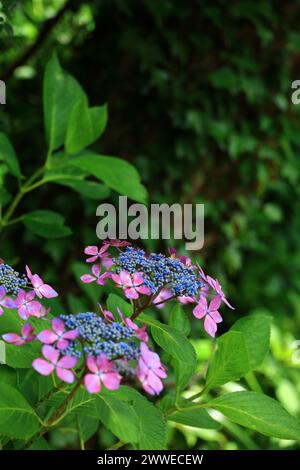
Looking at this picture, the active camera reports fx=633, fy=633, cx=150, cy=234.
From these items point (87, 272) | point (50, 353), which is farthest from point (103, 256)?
Answer: point (87, 272)

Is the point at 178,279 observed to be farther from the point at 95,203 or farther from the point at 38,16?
the point at 38,16

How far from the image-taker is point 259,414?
2.76 ft

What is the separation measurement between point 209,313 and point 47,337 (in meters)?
0.24

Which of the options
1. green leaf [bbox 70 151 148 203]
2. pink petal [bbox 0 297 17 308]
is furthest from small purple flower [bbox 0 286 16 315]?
green leaf [bbox 70 151 148 203]

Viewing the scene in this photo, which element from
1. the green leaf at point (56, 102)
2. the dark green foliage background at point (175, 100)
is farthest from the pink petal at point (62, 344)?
the dark green foliage background at point (175, 100)

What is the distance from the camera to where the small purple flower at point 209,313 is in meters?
0.81

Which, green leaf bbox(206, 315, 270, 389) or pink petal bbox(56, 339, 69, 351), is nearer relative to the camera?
pink petal bbox(56, 339, 69, 351)

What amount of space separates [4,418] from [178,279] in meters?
0.27

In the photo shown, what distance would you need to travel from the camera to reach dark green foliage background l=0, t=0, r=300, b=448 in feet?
7.06

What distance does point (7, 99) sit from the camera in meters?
1.80

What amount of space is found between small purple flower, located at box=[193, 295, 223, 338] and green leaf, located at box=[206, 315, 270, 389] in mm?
45

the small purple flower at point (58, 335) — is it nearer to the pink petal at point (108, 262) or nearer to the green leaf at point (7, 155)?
the pink petal at point (108, 262)

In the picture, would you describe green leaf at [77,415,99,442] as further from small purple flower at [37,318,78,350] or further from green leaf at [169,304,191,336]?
small purple flower at [37,318,78,350]

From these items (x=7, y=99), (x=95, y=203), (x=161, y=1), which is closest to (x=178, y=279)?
(x=7, y=99)
